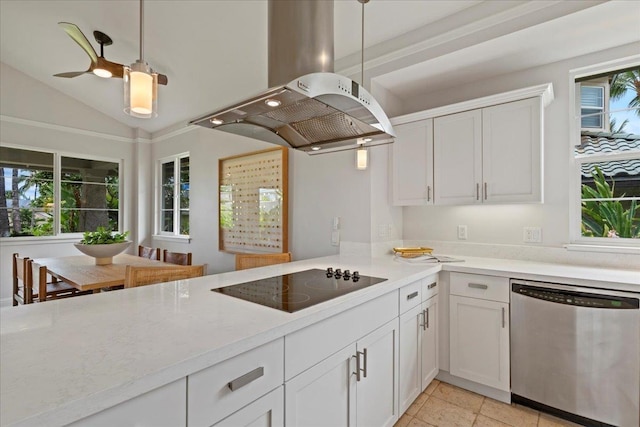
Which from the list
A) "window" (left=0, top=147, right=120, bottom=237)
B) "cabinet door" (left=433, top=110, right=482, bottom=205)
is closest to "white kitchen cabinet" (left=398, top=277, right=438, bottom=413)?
"cabinet door" (left=433, top=110, right=482, bottom=205)

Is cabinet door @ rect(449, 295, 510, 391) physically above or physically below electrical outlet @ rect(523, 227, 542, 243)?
below

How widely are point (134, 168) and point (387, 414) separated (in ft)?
18.7

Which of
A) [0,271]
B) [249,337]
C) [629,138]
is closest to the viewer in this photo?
[249,337]

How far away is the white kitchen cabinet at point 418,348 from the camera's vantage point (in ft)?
6.29

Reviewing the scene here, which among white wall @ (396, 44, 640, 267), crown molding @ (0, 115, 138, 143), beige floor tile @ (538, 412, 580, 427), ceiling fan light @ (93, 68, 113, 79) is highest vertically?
crown molding @ (0, 115, 138, 143)

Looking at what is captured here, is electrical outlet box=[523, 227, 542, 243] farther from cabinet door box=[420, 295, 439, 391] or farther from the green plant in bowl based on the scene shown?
the green plant in bowl

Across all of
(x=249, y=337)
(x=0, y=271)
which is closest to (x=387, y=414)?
(x=249, y=337)

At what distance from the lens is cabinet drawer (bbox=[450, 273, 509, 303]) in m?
2.15

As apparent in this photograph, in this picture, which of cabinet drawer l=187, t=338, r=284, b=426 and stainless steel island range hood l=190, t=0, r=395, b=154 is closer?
cabinet drawer l=187, t=338, r=284, b=426

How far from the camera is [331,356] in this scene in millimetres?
1332

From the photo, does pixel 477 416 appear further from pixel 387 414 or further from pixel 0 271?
pixel 0 271

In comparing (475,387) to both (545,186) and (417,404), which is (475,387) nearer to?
(417,404)

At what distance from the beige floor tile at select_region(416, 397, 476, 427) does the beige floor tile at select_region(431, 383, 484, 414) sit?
0.05 m

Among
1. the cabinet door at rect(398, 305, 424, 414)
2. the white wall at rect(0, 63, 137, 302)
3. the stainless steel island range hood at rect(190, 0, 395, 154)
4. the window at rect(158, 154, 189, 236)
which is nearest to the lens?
the stainless steel island range hood at rect(190, 0, 395, 154)
